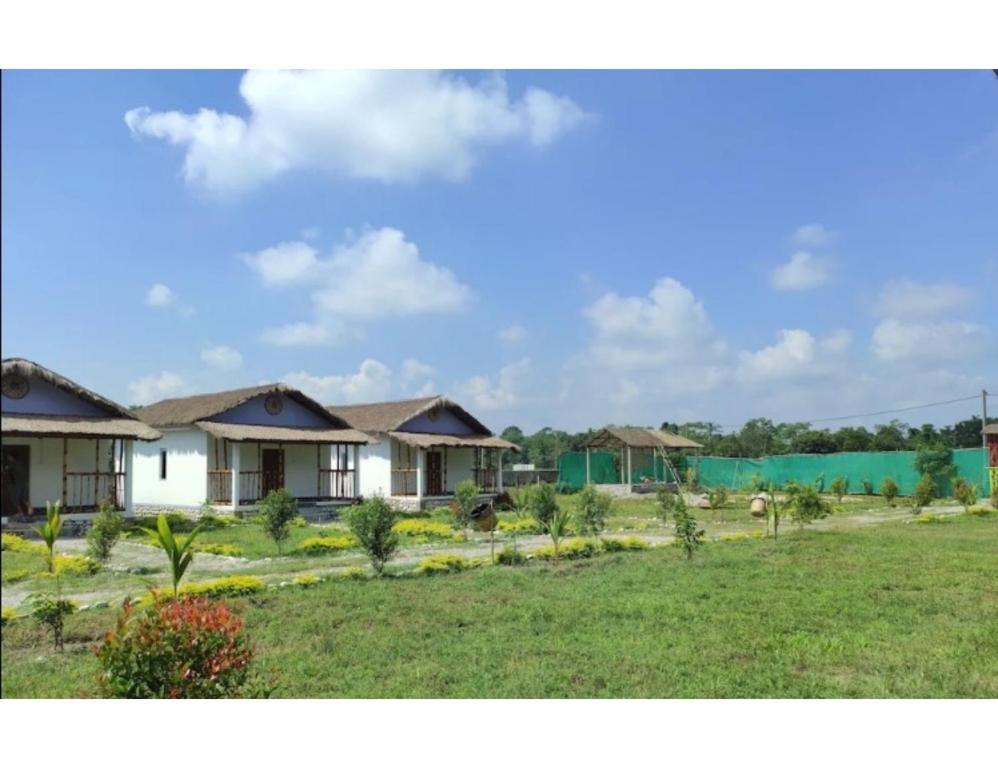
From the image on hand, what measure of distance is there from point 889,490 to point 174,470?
490 inches

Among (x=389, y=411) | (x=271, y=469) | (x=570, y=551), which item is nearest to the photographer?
(x=271, y=469)

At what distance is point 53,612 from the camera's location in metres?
4.19

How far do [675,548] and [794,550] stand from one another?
1.27m

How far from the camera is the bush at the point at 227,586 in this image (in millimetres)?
4625

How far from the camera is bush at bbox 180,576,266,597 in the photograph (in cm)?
462

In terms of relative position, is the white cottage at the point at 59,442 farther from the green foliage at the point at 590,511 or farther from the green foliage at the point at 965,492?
the green foliage at the point at 965,492

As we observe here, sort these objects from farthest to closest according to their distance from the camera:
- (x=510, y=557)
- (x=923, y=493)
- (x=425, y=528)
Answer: (x=923, y=493)
(x=510, y=557)
(x=425, y=528)

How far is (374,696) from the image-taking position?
401 centimetres

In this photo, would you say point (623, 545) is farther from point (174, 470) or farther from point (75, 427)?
point (75, 427)

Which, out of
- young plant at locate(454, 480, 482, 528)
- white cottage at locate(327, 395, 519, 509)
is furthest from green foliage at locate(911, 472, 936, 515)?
white cottage at locate(327, 395, 519, 509)

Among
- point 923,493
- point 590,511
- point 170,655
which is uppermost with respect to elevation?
point 923,493

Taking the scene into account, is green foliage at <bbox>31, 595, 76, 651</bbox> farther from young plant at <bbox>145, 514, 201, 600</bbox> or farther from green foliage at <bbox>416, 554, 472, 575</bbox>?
green foliage at <bbox>416, 554, 472, 575</bbox>

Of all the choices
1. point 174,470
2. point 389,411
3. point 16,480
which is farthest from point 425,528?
point 16,480
